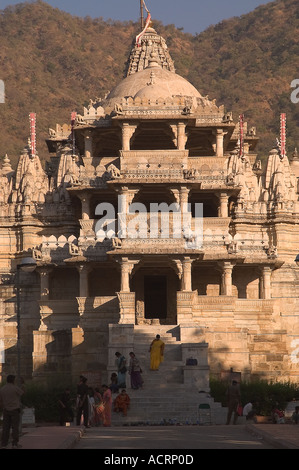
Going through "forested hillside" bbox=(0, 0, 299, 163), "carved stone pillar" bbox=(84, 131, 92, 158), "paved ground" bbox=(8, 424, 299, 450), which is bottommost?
"paved ground" bbox=(8, 424, 299, 450)

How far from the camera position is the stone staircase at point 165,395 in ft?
132

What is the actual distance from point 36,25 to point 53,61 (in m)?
7.07

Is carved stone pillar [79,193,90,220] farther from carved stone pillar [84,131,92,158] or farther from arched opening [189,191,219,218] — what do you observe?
arched opening [189,191,219,218]

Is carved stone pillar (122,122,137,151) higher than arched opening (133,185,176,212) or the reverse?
higher

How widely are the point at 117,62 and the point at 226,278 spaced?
253 ft

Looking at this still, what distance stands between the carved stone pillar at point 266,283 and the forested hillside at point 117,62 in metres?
53.7

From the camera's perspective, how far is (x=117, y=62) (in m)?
124

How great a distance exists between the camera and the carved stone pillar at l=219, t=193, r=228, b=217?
172 feet

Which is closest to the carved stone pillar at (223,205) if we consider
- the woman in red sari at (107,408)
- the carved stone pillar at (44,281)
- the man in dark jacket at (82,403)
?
the carved stone pillar at (44,281)

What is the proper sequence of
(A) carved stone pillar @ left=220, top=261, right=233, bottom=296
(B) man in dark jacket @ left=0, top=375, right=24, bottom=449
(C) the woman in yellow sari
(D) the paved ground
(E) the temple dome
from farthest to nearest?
(E) the temple dome → (A) carved stone pillar @ left=220, top=261, right=233, bottom=296 → (C) the woman in yellow sari → (B) man in dark jacket @ left=0, top=375, right=24, bottom=449 → (D) the paved ground

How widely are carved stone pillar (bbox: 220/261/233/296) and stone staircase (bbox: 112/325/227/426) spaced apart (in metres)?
4.00

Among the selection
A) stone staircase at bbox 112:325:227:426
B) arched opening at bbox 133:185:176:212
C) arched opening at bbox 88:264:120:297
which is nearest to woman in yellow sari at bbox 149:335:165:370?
stone staircase at bbox 112:325:227:426

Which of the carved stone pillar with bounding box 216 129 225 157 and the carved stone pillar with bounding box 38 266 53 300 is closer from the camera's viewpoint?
the carved stone pillar with bounding box 38 266 53 300
